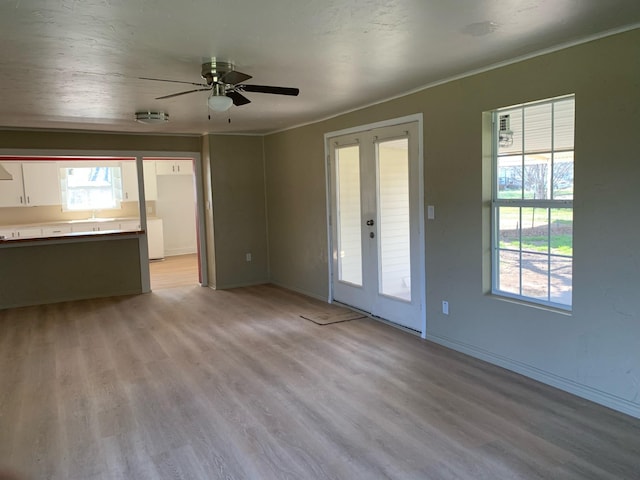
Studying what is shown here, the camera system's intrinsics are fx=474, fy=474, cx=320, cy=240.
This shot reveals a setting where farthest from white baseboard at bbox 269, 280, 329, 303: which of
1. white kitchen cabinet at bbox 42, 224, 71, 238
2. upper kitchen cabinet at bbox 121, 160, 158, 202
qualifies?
white kitchen cabinet at bbox 42, 224, 71, 238

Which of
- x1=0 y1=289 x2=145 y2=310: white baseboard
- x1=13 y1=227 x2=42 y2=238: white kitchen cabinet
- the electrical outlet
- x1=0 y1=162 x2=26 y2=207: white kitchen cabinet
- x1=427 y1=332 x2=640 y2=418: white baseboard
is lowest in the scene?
x1=427 y1=332 x2=640 y2=418: white baseboard

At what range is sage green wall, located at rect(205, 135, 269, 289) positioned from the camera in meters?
6.83

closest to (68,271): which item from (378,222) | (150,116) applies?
(150,116)

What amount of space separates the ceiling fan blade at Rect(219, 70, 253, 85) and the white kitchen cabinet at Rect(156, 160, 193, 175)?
6.88 meters

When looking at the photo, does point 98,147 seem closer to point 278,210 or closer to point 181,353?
point 278,210

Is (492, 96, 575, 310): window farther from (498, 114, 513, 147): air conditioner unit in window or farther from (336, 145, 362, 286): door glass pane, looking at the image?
(336, 145, 362, 286): door glass pane

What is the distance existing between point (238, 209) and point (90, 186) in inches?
140

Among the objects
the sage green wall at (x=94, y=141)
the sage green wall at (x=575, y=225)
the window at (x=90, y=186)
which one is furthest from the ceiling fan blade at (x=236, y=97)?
the window at (x=90, y=186)

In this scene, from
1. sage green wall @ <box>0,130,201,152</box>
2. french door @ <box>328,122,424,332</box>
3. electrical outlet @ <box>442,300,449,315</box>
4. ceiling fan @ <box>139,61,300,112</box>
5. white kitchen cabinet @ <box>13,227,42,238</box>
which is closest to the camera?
ceiling fan @ <box>139,61,300,112</box>

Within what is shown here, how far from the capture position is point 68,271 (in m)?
6.32

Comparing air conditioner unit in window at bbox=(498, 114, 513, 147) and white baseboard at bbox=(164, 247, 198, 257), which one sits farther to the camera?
white baseboard at bbox=(164, 247, 198, 257)

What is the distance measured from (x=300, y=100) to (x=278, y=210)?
2.58 m

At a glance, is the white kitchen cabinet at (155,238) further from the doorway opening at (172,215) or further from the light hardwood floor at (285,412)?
the light hardwood floor at (285,412)

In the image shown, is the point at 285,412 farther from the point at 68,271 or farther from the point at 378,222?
the point at 68,271
